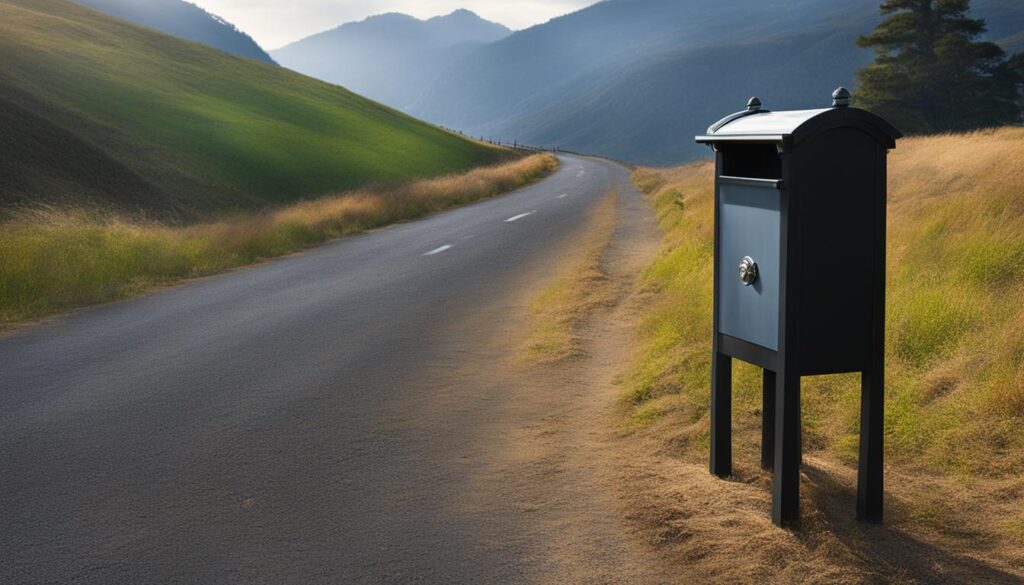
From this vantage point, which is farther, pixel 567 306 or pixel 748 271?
pixel 567 306

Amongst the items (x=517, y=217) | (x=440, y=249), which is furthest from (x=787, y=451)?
(x=517, y=217)

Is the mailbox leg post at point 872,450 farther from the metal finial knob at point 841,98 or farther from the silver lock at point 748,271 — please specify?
the metal finial knob at point 841,98

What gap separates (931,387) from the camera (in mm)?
6633

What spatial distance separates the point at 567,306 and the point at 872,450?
7.01 meters

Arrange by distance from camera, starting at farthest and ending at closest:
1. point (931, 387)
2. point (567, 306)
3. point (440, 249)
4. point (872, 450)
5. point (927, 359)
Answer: point (440, 249)
point (567, 306)
point (927, 359)
point (931, 387)
point (872, 450)

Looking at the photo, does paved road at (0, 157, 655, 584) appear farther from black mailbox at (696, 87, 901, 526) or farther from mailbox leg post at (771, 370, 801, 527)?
black mailbox at (696, 87, 901, 526)

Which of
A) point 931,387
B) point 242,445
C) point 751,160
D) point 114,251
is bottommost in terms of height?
point 242,445

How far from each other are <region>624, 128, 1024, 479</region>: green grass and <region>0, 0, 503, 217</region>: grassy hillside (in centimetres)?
1957

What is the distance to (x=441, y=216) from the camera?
2906cm

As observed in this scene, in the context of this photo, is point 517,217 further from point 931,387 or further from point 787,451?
point 787,451

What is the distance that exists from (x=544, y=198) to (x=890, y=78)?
37034 mm

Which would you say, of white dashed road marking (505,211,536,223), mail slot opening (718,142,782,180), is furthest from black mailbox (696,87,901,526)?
white dashed road marking (505,211,536,223)

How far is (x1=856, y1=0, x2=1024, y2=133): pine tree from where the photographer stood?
61.0m

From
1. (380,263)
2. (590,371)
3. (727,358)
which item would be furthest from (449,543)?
(380,263)
